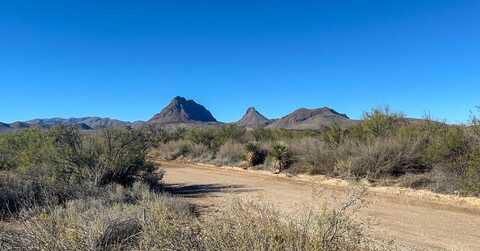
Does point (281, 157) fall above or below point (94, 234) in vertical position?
above

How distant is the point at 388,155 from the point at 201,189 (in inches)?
314

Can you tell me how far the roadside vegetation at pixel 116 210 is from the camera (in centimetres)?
491

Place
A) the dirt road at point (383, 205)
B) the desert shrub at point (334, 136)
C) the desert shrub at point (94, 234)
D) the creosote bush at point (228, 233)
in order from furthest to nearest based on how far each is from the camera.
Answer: the desert shrub at point (334, 136) < the dirt road at point (383, 205) < the desert shrub at point (94, 234) < the creosote bush at point (228, 233)

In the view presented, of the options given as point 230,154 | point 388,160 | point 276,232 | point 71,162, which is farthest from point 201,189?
point 230,154

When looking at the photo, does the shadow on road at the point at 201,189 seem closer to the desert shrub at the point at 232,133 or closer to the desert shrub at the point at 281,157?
the desert shrub at the point at 281,157

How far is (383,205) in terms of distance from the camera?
12.2 m

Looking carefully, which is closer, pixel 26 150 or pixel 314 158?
pixel 26 150

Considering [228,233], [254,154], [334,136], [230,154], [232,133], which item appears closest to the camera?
[228,233]

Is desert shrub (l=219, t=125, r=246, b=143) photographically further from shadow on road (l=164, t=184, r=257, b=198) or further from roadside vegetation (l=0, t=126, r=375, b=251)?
shadow on road (l=164, t=184, r=257, b=198)

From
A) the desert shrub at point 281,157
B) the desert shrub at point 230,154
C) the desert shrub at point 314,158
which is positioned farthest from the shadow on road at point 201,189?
the desert shrub at point 230,154

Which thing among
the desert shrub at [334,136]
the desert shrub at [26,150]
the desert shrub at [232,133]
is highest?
the desert shrub at [232,133]

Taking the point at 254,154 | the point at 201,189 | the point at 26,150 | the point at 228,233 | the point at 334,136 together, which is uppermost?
the point at 334,136

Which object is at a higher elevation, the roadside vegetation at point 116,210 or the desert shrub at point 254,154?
the desert shrub at point 254,154

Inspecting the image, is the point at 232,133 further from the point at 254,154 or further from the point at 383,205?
the point at 383,205
